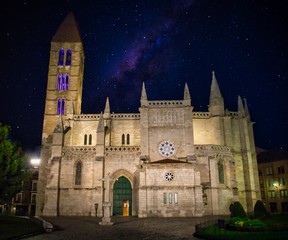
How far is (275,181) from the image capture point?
1983 inches

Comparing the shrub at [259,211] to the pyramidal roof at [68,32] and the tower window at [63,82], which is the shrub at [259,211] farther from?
the pyramidal roof at [68,32]

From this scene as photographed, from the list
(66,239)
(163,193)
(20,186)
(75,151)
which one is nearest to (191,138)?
(163,193)

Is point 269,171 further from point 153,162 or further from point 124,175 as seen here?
point 124,175

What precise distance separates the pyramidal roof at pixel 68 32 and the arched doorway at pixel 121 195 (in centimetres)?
2704

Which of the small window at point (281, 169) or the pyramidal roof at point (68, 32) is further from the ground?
the pyramidal roof at point (68, 32)

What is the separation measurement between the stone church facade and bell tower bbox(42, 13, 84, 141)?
1.82 feet

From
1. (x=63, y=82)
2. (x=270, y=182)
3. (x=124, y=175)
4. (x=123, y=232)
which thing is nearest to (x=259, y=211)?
(x=123, y=232)

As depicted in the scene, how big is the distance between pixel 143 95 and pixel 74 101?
13.1 m

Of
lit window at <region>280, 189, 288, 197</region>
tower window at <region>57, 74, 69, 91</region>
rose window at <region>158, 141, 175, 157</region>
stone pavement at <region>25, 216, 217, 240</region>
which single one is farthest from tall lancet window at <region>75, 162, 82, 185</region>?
lit window at <region>280, 189, 288, 197</region>

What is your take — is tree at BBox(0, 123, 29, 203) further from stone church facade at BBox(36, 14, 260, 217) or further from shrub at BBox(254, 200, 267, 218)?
shrub at BBox(254, 200, 267, 218)

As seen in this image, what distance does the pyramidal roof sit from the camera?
161 feet

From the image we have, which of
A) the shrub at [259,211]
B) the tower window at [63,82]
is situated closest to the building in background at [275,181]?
the shrub at [259,211]

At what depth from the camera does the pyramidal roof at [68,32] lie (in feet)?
161

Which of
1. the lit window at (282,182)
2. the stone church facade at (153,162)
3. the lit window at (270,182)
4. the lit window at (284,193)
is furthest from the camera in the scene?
the lit window at (270,182)
